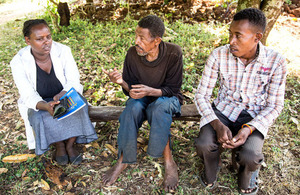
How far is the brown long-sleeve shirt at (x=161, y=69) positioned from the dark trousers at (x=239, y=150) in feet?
2.04

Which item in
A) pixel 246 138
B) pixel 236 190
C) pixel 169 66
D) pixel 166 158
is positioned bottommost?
pixel 236 190

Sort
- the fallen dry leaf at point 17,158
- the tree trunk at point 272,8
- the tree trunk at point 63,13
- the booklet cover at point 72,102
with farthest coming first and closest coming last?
1. the tree trunk at point 63,13
2. the tree trunk at point 272,8
3. the fallen dry leaf at point 17,158
4. the booklet cover at point 72,102

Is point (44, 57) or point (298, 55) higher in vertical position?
point (44, 57)

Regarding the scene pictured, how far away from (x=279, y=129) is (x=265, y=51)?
1533 mm

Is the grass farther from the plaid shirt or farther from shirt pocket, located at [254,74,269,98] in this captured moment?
shirt pocket, located at [254,74,269,98]

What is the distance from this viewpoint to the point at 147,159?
3.19m

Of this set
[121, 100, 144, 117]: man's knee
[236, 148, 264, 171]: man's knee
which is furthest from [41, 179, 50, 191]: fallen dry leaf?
[236, 148, 264, 171]: man's knee

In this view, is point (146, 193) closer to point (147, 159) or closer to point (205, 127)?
point (147, 159)

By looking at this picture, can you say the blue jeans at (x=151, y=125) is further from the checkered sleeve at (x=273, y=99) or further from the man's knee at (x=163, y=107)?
the checkered sleeve at (x=273, y=99)

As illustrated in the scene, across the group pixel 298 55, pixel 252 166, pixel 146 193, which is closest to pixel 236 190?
pixel 252 166

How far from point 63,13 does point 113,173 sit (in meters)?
4.91

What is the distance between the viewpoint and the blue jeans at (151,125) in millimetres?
2672


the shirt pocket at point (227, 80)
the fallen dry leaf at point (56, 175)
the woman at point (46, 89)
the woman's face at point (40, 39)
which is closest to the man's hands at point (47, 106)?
the woman at point (46, 89)

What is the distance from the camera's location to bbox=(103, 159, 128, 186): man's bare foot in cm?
286
